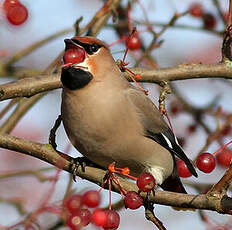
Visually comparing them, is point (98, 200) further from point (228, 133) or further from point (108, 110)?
point (228, 133)

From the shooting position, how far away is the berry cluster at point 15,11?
3375mm

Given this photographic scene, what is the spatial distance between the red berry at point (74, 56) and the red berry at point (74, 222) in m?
0.88

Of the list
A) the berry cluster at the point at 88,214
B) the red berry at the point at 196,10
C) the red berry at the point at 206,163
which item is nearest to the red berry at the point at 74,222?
the berry cluster at the point at 88,214

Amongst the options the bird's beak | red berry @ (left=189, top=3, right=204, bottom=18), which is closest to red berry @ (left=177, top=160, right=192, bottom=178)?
the bird's beak

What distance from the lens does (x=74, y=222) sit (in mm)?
2943

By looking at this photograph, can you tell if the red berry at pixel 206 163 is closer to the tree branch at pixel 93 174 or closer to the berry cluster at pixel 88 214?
the tree branch at pixel 93 174

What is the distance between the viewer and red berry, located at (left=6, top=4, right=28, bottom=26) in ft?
11.3

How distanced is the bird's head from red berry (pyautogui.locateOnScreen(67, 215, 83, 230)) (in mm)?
795

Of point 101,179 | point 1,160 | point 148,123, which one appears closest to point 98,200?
point 101,179

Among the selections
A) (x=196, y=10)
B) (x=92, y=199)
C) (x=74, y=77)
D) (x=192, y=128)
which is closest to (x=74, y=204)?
(x=92, y=199)

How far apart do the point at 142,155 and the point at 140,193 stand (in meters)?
0.49

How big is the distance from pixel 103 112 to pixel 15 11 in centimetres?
88

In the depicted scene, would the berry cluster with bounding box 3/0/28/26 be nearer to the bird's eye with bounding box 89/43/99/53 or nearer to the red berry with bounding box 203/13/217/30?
the bird's eye with bounding box 89/43/99/53

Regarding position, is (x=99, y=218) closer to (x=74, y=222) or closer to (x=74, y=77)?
(x=74, y=222)
